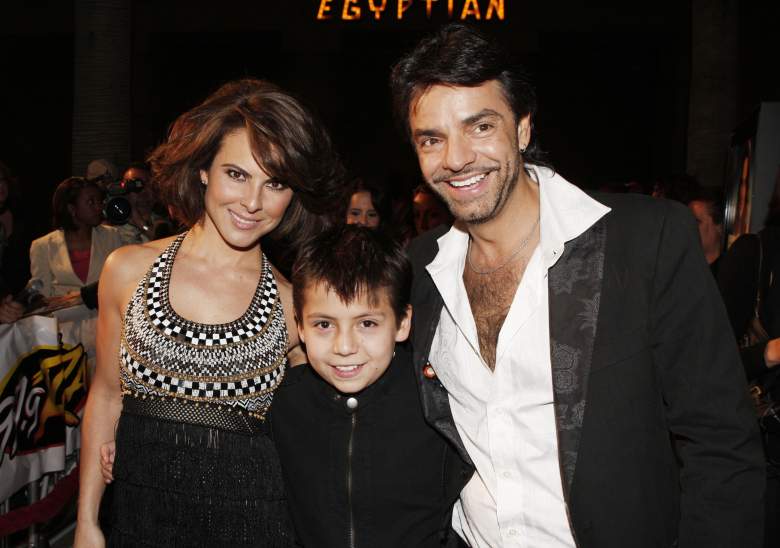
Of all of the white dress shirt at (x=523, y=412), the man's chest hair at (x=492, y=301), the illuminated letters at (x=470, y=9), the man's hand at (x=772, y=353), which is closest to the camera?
the white dress shirt at (x=523, y=412)

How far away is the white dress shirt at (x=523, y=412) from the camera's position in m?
1.93

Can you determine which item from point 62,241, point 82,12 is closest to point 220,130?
point 62,241

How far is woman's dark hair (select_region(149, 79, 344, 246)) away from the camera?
2.37 meters

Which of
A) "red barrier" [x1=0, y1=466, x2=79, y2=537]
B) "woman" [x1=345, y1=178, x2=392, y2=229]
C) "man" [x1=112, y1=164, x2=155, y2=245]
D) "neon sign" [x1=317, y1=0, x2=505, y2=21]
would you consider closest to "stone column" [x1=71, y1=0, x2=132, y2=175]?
"man" [x1=112, y1=164, x2=155, y2=245]

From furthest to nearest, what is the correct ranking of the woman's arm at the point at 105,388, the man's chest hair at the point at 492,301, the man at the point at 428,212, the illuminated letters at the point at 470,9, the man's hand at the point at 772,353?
the illuminated letters at the point at 470,9 < the man at the point at 428,212 < the man's hand at the point at 772,353 < the woman's arm at the point at 105,388 < the man's chest hair at the point at 492,301

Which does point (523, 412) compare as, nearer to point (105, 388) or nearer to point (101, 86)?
point (105, 388)

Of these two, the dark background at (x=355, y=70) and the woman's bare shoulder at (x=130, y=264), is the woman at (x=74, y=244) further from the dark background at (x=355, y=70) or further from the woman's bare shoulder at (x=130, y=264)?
the dark background at (x=355, y=70)

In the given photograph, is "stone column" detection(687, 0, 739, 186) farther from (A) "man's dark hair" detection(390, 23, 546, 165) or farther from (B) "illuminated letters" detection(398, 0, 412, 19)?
(A) "man's dark hair" detection(390, 23, 546, 165)

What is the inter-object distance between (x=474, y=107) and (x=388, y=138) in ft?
37.4

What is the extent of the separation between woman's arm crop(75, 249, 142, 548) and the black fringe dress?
0.12 metres

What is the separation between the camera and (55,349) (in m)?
3.78

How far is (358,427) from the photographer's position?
7.16 feet

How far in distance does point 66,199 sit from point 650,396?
4647 millimetres

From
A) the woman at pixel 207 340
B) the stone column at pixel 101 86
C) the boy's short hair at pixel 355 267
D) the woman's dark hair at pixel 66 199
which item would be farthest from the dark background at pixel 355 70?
the boy's short hair at pixel 355 267
